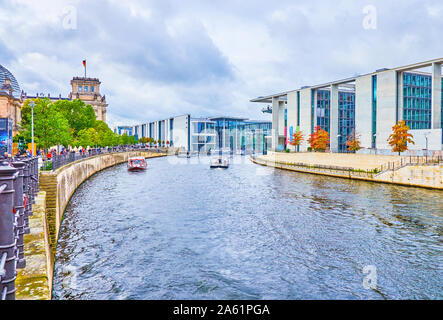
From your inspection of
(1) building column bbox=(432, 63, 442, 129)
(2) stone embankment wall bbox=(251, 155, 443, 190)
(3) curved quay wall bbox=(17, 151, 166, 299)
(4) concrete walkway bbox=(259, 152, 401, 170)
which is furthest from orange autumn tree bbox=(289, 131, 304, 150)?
(3) curved quay wall bbox=(17, 151, 166, 299)

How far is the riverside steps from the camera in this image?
41344 millimetres

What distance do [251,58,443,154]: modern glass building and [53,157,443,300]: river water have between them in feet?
117

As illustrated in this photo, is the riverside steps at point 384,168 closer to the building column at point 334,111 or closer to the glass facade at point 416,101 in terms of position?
the building column at point 334,111

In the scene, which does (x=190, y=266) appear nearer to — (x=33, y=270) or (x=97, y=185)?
(x=33, y=270)

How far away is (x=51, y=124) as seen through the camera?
49.9 meters

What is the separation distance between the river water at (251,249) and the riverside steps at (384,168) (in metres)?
8.99

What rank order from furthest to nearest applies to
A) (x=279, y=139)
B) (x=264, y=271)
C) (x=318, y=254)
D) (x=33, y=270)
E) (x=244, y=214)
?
(x=279, y=139) → (x=244, y=214) → (x=318, y=254) → (x=264, y=271) → (x=33, y=270)

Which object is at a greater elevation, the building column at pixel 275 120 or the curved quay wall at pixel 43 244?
the building column at pixel 275 120

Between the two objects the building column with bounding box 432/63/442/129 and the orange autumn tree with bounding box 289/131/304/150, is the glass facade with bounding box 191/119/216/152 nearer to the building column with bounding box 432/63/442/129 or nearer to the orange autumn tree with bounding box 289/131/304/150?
the orange autumn tree with bounding box 289/131/304/150

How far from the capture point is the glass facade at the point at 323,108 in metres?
96.9

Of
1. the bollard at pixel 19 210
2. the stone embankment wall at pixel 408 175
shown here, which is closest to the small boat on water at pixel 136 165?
the stone embankment wall at pixel 408 175

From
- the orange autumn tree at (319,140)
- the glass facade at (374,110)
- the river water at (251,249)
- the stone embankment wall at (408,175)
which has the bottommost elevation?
the river water at (251,249)
